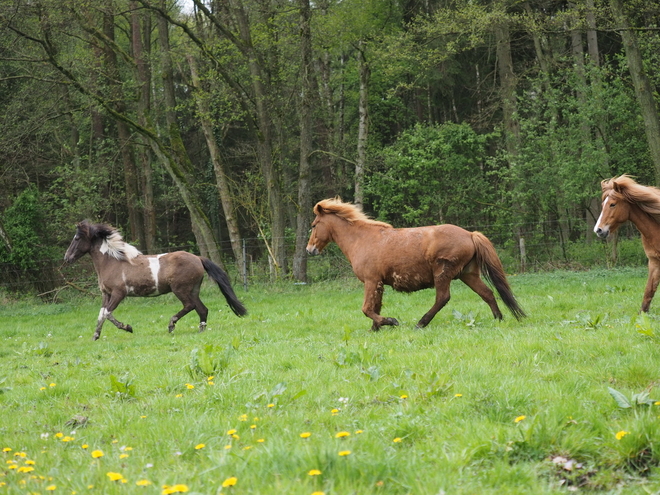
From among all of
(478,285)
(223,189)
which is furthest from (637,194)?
(223,189)

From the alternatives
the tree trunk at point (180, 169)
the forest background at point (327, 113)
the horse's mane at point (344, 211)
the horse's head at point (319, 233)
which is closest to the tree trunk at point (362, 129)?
the forest background at point (327, 113)

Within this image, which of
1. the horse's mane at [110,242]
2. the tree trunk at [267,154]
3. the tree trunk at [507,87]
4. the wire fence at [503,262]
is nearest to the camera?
the horse's mane at [110,242]

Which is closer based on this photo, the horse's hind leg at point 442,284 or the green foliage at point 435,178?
the horse's hind leg at point 442,284

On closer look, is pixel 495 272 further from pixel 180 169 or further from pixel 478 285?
pixel 180 169

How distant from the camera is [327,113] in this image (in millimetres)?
32344

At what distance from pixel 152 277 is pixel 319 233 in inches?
150

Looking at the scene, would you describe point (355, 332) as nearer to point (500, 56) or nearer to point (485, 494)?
point (485, 494)

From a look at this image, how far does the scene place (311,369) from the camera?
21.4ft

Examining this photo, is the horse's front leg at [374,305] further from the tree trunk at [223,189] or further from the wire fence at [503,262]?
the tree trunk at [223,189]

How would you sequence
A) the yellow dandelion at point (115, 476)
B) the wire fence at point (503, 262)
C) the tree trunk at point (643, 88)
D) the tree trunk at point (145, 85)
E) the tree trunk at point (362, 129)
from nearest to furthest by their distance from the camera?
the yellow dandelion at point (115, 476) < the tree trunk at point (643, 88) < the wire fence at point (503, 262) < the tree trunk at point (145, 85) < the tree trunk at point (362, 129)

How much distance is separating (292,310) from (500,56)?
15986 millimetres

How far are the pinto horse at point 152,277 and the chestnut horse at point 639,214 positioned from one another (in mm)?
6934

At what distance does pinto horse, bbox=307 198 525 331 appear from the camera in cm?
955

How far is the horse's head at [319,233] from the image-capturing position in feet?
36.4
